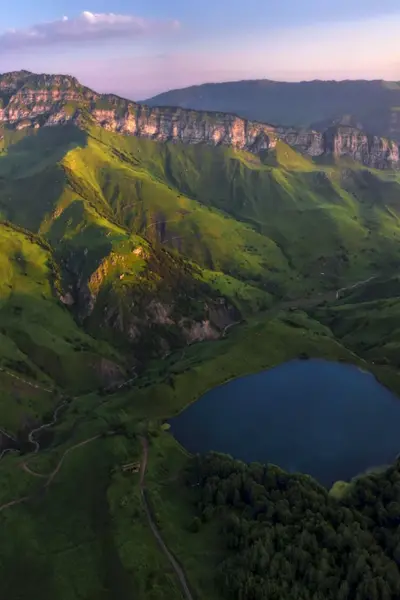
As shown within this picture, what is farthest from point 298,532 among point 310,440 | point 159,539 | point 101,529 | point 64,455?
point 64,455

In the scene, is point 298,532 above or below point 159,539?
above

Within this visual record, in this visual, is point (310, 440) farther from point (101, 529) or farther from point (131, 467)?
point (101, 529)

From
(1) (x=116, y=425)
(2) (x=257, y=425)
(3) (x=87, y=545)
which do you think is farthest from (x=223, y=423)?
(3) (x=87, y=545)

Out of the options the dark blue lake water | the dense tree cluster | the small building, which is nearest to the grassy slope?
the small building

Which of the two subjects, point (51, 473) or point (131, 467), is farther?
point (51, 473)

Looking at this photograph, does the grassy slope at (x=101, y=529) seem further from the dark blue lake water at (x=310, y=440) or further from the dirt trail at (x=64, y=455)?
the dark blue lake water at (x=310, y=440)

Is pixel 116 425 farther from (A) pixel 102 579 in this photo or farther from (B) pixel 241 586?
(B) pixel 241 586

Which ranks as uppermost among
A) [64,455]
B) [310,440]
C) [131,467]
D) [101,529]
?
[131,467]

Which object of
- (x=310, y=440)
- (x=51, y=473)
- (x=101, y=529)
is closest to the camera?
(x=101, y=529)

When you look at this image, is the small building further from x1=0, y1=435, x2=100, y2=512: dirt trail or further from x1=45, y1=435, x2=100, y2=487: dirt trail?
x1=0, y1=435, x2=100, y2=512: dirt trail
